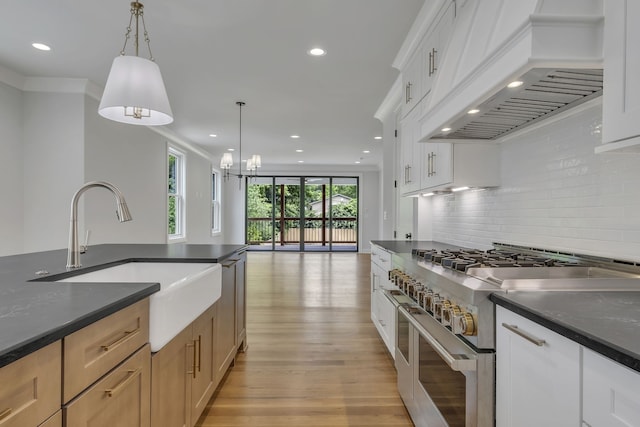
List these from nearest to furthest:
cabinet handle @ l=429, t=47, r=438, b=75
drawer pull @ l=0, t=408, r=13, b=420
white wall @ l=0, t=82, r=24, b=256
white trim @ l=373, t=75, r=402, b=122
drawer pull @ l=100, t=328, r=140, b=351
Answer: drawer pull @ l=0, t=408, r=13, b=420, drawer pull @ l=100, t=328, r=140, b=351, cabinet handle @ l=429, t=47, r=438, b=75, white wall @ l=0, t=82, r=24, b=256, white trim @ l=373, t=75, r=402, b=122

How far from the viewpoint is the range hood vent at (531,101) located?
1278 mm

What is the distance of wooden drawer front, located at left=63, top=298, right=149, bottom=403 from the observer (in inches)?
33.7

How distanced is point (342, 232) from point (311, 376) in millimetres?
8369

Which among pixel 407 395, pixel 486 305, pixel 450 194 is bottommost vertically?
pixel 407 395

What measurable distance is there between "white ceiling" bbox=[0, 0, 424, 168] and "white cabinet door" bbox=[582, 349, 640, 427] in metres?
2.41

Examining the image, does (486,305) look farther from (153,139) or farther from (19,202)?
(153,139)

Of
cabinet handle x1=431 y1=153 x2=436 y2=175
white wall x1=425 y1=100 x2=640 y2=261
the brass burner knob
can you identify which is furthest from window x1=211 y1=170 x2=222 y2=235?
the brass burner knob

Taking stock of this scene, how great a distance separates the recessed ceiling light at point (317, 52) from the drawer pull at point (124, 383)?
9.23 feet

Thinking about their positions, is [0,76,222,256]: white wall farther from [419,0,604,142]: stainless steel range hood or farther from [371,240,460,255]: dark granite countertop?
[419,0,604,142]: stainless steel range hood

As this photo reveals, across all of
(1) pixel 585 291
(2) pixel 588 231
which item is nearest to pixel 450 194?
(2) pixel 588 231

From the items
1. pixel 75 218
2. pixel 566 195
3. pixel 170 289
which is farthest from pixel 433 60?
pixel 75 218

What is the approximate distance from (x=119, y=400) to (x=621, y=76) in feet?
5.88

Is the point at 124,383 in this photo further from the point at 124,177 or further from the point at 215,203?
the point at 215,203

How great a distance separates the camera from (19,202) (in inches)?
152
